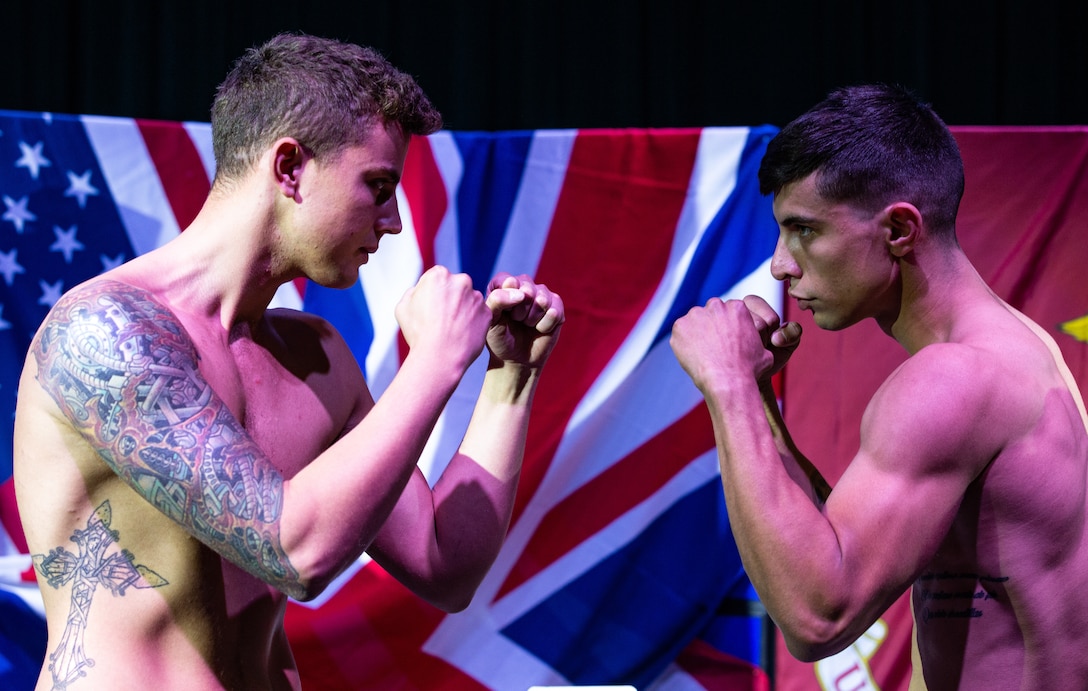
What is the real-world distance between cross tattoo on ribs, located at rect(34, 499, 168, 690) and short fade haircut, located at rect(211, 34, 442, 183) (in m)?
0.46

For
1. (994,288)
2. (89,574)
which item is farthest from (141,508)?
(994,288)

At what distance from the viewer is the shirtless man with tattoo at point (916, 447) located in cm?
120

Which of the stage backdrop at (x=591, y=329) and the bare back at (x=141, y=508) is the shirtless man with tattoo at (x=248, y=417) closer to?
the bare back at (x=141, y=508)

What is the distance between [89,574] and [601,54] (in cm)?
245

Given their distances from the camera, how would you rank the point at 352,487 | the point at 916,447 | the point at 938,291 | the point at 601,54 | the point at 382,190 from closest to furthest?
the point at 352,487
the point at 916,447
the point at 382,190
the point at 938,291
the point at 601,54

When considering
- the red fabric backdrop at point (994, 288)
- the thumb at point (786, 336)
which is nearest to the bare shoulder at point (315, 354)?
the thumb at point (786, 336)

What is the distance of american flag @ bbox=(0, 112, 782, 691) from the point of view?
2.57m

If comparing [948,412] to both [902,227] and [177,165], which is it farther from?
[177,165]

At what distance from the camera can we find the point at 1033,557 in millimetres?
1248

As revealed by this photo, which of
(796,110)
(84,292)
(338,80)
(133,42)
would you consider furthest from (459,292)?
(133,42)

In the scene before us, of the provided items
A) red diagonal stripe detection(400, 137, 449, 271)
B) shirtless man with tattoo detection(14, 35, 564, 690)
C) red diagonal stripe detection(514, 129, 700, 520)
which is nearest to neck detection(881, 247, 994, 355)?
shirtless man with tattoo detection(14, 35, 564, 690)

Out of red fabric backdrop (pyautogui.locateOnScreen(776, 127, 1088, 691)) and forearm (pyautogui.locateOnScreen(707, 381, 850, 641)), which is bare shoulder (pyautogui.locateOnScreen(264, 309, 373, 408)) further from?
red fabric backdrop (pyautogui.locateOnScreen(776, 127, 1088, 691))

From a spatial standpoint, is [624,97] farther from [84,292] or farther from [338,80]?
[84,292]

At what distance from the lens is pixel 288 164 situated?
4.06 feet
